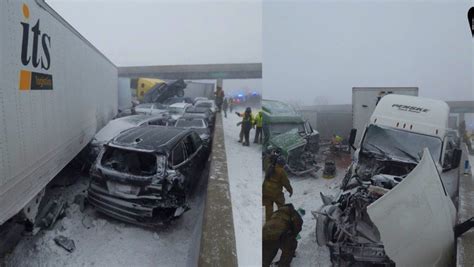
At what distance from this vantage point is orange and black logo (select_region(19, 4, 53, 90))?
95.3 inches

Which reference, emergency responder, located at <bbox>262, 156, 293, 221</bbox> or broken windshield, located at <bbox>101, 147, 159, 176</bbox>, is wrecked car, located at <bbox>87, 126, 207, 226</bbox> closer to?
broken windshield, located at <bbox>101, 147, 159, 176</bbox>

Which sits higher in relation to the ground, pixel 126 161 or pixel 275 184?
pixel 275 184

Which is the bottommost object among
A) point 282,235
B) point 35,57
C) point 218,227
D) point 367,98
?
point 218,227

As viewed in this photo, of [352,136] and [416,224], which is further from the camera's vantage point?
[352,136]

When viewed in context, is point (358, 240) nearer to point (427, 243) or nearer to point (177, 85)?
point (427, 243)

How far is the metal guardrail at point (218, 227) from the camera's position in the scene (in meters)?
1.93

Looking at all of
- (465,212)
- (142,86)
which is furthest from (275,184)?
(142,86)

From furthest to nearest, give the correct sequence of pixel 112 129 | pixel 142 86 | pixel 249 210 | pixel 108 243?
pixel 142 86 → pixel 112 129 → pixel 108 243 → pixel 249 210

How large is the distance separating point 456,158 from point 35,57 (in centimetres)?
288

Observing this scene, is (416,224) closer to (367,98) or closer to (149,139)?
(367,98)

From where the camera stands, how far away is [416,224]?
111 cm

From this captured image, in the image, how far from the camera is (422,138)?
3.94 ft

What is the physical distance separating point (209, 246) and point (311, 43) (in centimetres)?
155

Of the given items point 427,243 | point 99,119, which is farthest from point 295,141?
point 99,119
